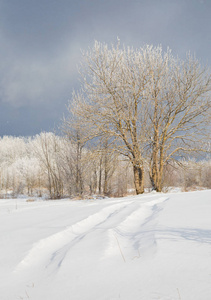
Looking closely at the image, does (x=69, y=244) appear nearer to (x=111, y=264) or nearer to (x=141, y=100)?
(x=111, y=264)

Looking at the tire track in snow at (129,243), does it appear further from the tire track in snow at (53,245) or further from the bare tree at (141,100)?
the bare tree at (141,100)

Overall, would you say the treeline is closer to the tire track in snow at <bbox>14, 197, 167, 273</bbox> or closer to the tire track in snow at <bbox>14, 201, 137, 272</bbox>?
the tire track in snow at <bbox>14, 201, 137, 272</bbox>

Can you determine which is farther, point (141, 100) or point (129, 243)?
point (141, 100)

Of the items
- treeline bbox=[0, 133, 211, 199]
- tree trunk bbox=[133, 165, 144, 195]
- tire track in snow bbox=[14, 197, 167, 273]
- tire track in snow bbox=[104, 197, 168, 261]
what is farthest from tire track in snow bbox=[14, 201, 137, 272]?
tree trunk bbox=[133, 165, 144, 195]

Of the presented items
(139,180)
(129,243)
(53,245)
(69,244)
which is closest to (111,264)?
(129,243)

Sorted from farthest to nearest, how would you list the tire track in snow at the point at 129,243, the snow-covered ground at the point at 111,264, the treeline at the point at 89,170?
the treeline at the point at 89,170 < the tire track in snow at the point at 129,243 < the snow-covered ground at the point at 111,264

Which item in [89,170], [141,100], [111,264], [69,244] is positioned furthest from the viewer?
[89,170]

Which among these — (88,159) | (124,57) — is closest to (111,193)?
(88,159)

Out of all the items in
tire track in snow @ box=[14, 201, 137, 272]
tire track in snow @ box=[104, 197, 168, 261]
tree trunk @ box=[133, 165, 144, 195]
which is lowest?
tire track in snow @ box=[14, 201, 137, 272]

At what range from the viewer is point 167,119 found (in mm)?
9445

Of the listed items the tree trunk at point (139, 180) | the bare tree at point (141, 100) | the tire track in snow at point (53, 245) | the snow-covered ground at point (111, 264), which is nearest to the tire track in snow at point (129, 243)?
the snow-covered ground at point (111, 264)

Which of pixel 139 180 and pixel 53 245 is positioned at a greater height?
pixel 139 180

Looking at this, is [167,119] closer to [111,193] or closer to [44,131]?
[111,193]

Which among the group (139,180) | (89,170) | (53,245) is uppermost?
(89,170)
